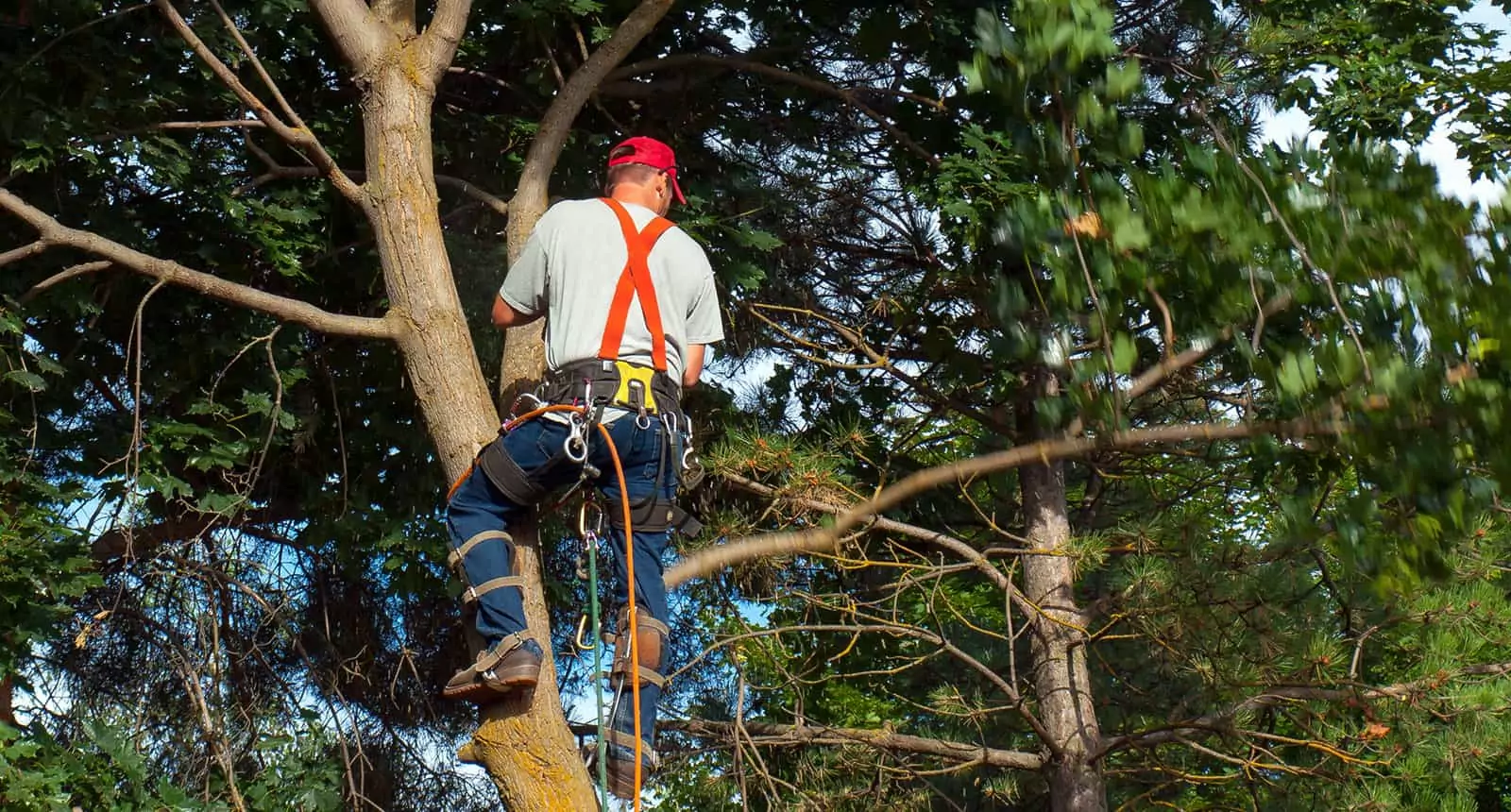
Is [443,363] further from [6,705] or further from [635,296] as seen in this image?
[6,705]

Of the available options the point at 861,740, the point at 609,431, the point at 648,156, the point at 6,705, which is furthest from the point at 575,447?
the point at 861,740

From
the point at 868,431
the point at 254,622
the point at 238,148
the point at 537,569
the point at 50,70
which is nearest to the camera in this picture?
the point at 537,569

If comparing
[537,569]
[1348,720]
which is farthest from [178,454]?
[1348,720]

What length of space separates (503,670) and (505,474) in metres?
0.50

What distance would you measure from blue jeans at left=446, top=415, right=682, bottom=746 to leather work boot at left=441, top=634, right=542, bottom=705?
2.1 inches

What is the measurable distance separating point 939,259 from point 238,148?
10.7ft

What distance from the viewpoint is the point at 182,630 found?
6.93 meters

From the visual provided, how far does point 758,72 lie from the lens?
6.53m

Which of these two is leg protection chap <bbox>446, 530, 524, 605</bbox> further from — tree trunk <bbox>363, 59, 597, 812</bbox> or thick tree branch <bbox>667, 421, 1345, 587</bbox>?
thick tree branch <bbox>667, 421, 1345, 587</bbox>

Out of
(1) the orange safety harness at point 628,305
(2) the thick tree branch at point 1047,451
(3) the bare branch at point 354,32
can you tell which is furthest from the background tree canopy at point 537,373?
(2) the thick tree branch at point 1047,451

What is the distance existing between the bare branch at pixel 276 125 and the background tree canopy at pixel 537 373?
0.03 meters

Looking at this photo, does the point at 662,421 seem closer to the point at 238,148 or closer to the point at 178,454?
the point at 178,454

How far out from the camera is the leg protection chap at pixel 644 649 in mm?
4016

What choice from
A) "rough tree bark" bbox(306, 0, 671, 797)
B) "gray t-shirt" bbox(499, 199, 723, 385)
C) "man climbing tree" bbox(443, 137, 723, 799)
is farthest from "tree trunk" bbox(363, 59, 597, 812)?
"gray t-shirt" bbox(499, 199, 723, 385)
